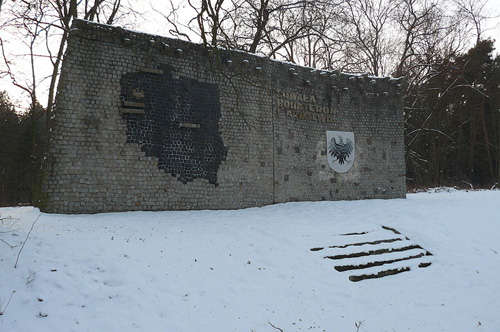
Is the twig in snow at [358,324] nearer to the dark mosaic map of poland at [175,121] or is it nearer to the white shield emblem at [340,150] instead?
the dark mosaic map of poland at [175,121]

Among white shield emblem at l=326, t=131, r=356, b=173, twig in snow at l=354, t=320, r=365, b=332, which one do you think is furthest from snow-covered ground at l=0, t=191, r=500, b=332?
white shield emblem at l=326, t=131, r=356, b=173

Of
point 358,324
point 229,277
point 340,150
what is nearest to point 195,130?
point 229,277

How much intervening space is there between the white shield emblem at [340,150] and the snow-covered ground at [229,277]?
4.46 m

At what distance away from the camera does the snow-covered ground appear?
4.84 meters

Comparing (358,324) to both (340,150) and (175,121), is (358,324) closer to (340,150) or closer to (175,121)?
(175,121)

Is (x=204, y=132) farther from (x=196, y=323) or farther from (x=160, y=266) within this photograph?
(x=196, y=323)

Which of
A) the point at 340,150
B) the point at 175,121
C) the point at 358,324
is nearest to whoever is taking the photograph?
the point at 358,324

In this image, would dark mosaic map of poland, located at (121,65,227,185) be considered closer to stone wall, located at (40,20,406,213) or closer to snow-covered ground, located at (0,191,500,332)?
stone wall, located at (40,20,406,213)

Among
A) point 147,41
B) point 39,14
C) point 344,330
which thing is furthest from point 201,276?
point 39,14

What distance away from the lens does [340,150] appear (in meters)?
14.2

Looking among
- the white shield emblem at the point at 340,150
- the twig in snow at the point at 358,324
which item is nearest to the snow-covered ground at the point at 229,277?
the twig in snow at the point at 358,324

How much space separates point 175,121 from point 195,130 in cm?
72

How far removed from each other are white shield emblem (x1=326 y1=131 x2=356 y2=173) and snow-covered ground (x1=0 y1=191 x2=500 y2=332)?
446cm

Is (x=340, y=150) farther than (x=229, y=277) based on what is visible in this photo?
Yes
